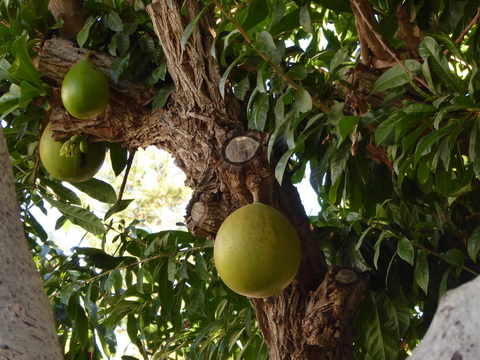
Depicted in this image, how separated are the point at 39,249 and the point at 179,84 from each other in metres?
0.94

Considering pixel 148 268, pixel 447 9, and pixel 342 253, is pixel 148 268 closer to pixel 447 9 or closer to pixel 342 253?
pixel 342 253

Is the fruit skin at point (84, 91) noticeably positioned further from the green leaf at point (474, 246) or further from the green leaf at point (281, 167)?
the green leaf at point (474, 246)

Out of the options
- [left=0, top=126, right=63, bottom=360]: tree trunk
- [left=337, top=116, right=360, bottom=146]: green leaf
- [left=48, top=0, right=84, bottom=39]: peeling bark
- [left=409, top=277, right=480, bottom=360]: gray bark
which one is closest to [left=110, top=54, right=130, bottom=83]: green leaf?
[left=48, top=0, right=84, bottom=39]: peeling bark

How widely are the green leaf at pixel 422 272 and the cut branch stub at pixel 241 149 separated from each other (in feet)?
1.59

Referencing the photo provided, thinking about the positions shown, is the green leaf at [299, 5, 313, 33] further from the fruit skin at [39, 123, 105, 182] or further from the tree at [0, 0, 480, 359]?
the fruit skin at [39, 123, 105, 182]

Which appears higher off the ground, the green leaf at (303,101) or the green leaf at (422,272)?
the green leaf at (303,101)

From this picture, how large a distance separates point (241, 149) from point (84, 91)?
455 millimetres

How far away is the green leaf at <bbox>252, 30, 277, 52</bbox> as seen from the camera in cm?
157

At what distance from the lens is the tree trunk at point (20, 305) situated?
68 cm

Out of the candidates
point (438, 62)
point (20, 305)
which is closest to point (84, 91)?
point (438, 62)

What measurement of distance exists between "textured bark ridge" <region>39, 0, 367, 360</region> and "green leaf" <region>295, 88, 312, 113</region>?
130 mm

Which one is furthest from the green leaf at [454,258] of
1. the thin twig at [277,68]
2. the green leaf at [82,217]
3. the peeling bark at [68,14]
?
the peeling bark at [68,14]

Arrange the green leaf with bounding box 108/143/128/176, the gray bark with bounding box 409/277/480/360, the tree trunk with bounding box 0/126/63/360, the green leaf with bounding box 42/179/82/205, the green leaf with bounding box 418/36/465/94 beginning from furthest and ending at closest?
1. the green leaf with bounding box 42/179/82/205
2. the green leaf with bounding box 108/143/128/176
3. the green leaf with bounding box 418/36/465/94
4. the tree trunk with bounding box 0/126/63/360
5. the gray bark with bounding box 409/277/480/360

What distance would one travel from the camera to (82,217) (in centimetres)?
214
